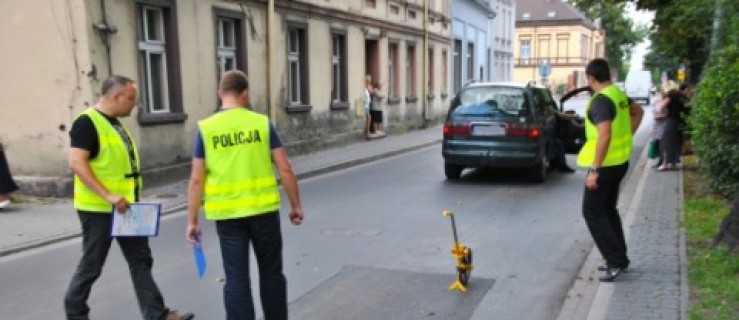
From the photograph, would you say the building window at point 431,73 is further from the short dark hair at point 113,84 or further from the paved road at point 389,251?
the short dark hair at point 113,84

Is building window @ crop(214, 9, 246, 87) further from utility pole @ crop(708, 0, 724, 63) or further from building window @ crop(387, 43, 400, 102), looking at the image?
building window @ crop(387, 43, 400, 102)

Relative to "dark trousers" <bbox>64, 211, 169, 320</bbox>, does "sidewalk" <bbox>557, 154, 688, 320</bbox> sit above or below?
below

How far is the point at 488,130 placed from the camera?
11.5 metres

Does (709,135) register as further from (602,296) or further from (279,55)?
(279,55)

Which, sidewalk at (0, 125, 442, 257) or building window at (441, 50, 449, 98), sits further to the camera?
building window at (441, 50, 449, 98)

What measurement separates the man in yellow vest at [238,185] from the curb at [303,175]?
4157 mm

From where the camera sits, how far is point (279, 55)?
1573 cm

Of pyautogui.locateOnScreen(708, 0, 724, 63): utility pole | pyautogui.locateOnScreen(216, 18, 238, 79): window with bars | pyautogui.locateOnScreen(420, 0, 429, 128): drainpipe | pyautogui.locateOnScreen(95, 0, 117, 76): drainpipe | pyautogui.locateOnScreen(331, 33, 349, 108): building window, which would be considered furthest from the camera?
pyautogui.locateOnScreen(420, 0, 429, 128): drainpipe

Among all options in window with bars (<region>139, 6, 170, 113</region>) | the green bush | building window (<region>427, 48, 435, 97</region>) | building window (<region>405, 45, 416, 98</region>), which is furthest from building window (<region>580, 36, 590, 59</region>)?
the green bush

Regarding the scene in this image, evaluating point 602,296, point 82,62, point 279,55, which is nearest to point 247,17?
point 279,55

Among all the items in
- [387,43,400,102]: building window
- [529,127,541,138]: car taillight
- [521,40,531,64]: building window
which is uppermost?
[521,40,531,64]: building window

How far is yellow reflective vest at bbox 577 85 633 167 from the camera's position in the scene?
5.59m

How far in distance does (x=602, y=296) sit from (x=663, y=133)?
8.53 metres

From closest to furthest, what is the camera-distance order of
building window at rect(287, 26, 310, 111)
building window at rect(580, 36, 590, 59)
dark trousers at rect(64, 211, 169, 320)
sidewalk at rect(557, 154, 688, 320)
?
dark trousers at rect(64, 211, 169, 320), sidewalk at rect(557, 154, 688, 320), building window at rect(287, 26, 310, 111), building window at rect(580, 36, 590, 59)
